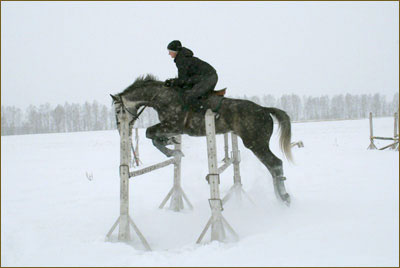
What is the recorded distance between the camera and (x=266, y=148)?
4914 millimetres

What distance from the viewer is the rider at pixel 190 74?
14.9ft

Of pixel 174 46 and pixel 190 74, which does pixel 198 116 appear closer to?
pixel 190 74

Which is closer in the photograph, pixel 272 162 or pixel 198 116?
pixel 198 116

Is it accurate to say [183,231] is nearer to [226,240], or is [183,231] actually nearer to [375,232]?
[226,240]

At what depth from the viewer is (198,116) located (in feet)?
15.2

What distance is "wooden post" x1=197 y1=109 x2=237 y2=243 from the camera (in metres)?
3.88

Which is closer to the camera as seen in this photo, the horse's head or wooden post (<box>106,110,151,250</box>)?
wooden post (<box>106,110,151,250</box>)

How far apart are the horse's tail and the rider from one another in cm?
121

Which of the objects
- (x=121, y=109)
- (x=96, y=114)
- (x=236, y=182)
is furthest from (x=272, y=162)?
(x=96, y=114)

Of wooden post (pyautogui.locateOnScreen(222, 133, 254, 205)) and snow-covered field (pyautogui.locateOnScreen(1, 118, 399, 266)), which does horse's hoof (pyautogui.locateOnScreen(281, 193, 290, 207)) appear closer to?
snow-covered field (pyautogui.locateOnScreen(1, 118, 399, 266))

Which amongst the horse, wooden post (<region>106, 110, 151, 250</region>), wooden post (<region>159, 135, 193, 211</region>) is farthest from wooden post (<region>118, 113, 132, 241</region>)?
wooden post (<region>159, 135, 193, 211</region>)

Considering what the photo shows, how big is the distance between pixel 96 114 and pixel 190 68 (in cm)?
7473

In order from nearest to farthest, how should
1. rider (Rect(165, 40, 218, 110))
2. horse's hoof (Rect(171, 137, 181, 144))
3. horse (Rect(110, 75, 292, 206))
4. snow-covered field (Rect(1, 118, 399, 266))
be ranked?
snow-covered field (Rect(1, 118, 399, 266)), rider (Rect(165, 40, 218, 110)), horse (Rect(110, 75, 292, 206)), horse's hoof (Rect(171, 137, 181, 144))

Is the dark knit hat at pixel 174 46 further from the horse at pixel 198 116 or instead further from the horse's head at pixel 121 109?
the horse's head at pixel 121 109
